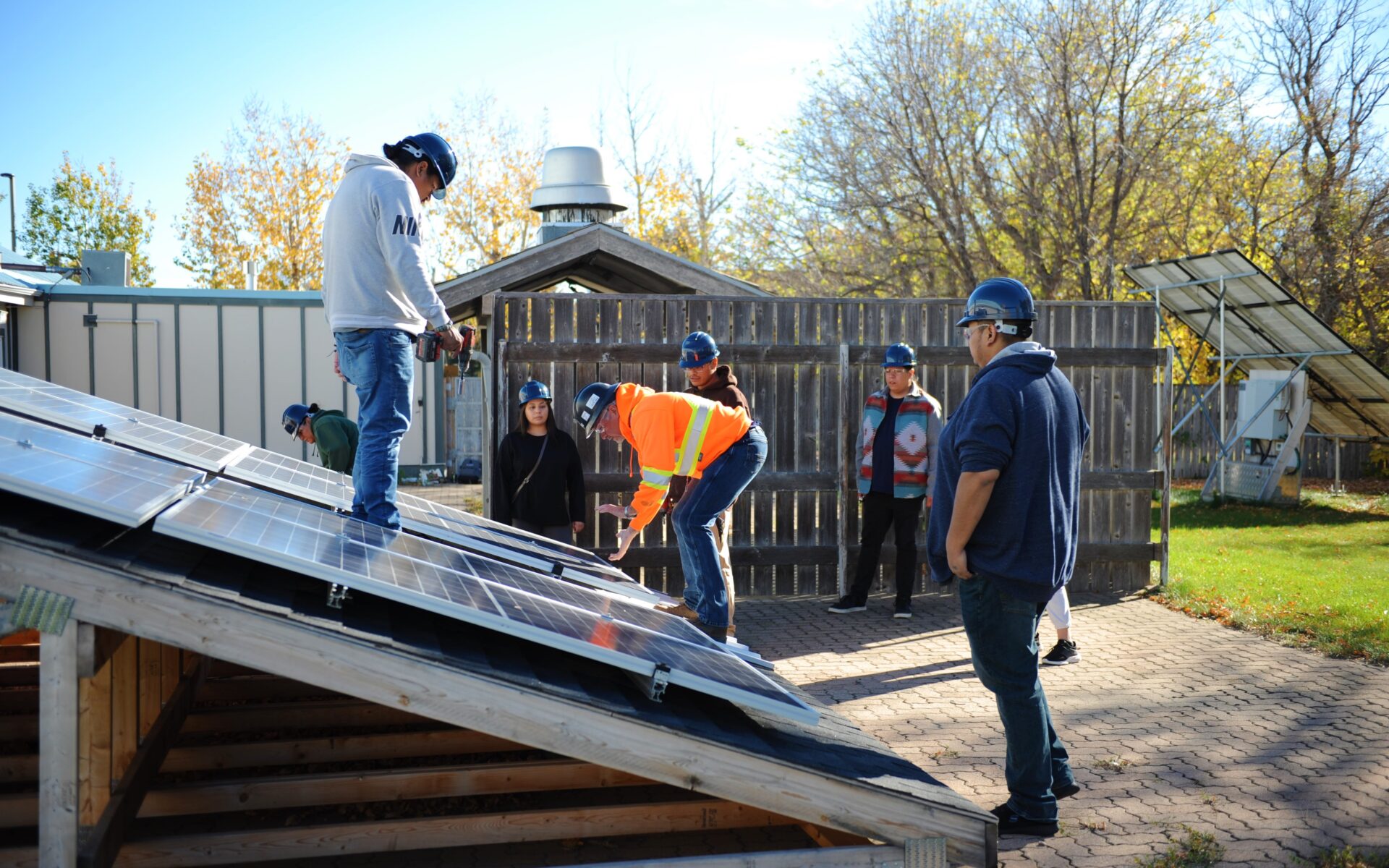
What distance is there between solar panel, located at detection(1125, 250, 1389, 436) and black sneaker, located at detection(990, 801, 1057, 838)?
12931 mm

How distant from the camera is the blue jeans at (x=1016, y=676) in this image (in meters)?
4.62

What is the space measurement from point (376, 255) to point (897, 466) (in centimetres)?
565

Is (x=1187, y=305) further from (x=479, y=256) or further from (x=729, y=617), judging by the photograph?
(x=479, y=256)

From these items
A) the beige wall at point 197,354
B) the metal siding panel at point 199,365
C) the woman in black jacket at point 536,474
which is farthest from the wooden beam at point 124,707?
the metal siding panel at point 199,365

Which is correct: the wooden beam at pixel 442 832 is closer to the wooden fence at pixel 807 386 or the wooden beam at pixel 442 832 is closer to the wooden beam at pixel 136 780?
the wooden beam at pixel 136 780

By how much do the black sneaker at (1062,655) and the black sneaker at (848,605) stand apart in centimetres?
222

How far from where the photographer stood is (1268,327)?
17828 millimetres

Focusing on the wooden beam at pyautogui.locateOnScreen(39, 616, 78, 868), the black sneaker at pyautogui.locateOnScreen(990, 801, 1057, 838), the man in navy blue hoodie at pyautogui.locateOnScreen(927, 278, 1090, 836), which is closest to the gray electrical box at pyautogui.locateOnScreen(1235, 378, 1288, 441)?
the man in navy blue hoodie at pyautogui.locateOnScreen(927, 278, 1090, 836)

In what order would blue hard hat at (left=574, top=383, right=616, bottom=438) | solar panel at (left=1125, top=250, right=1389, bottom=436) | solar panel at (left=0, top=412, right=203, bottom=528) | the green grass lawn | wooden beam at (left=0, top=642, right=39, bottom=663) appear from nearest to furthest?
solar panel at (left=0, top=412, right=203, bottom=528) < wooden beam at (left=0, top=642, right=39, bottom=663) < blue hard hat at (left=574, top=383, right=616, bottom=438) < the green grass lawn < solar panel at (left=1125, top=250, right=1389, bottom=436)

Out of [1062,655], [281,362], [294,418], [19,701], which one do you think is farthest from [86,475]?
[281,362]

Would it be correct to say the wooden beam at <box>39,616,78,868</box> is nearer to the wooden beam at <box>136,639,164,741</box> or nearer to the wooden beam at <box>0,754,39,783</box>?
the wooden beam at <box>136,639,164,741</box>

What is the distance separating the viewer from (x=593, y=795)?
4746mm

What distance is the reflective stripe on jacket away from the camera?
6.91 m

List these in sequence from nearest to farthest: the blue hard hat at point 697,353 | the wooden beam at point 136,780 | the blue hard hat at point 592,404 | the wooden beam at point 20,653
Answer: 1. the wooden beam at point 136,780
2. the wooden beam at point 20,653
3. the blue hard hat at point 592,404
4. the blue hard hat at point 697,353
